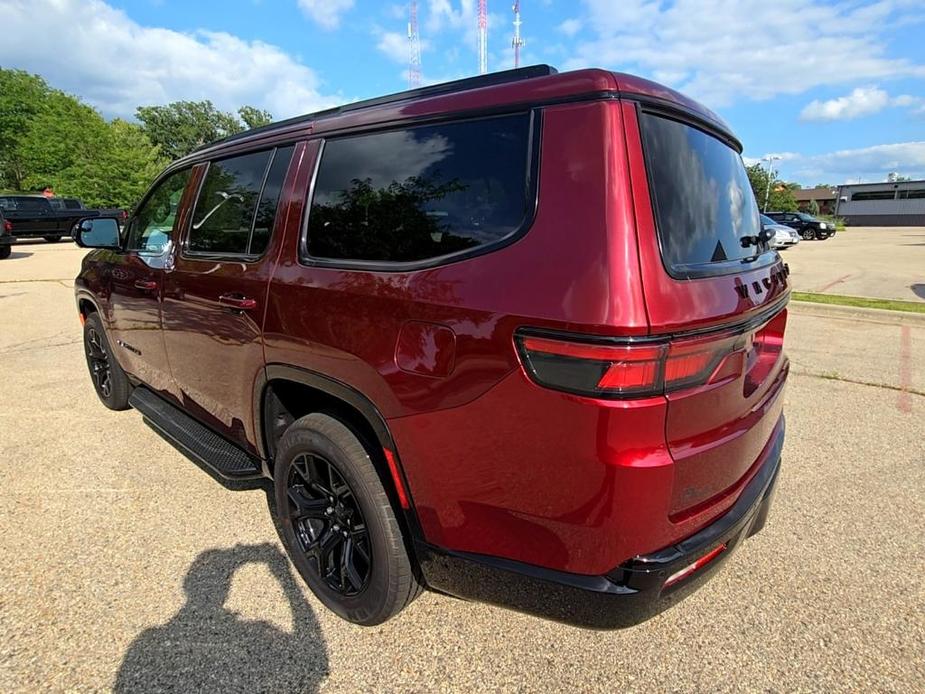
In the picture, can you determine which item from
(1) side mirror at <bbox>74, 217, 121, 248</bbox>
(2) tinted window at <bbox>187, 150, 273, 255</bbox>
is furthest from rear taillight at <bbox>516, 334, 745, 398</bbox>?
(1) side mirror at <bbox>74, 217, 121, 248</bbox>

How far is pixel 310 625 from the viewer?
214cm

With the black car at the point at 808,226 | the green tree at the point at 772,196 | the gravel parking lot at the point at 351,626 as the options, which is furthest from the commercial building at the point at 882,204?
the gravel parking lot at the point at 351,626

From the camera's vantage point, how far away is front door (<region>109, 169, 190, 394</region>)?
3.11 m

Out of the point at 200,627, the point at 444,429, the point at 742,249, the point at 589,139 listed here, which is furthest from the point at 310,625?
the point at 742,249

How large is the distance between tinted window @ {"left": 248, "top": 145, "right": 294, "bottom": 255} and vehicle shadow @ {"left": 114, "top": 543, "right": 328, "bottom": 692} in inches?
58.9

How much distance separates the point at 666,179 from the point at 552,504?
99cm

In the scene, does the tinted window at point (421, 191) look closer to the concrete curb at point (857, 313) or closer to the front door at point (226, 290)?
the front door at point (226, 290)

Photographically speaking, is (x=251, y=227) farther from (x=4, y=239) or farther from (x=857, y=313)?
(x=4, y=239)

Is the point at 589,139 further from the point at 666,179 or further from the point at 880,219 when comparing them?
the point at 880,219

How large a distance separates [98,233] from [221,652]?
291cm

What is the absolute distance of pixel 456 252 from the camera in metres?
1.64

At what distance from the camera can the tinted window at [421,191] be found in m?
1.61

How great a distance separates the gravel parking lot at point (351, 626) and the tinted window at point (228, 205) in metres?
1.42

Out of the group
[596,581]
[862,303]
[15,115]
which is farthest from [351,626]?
[15,115]
